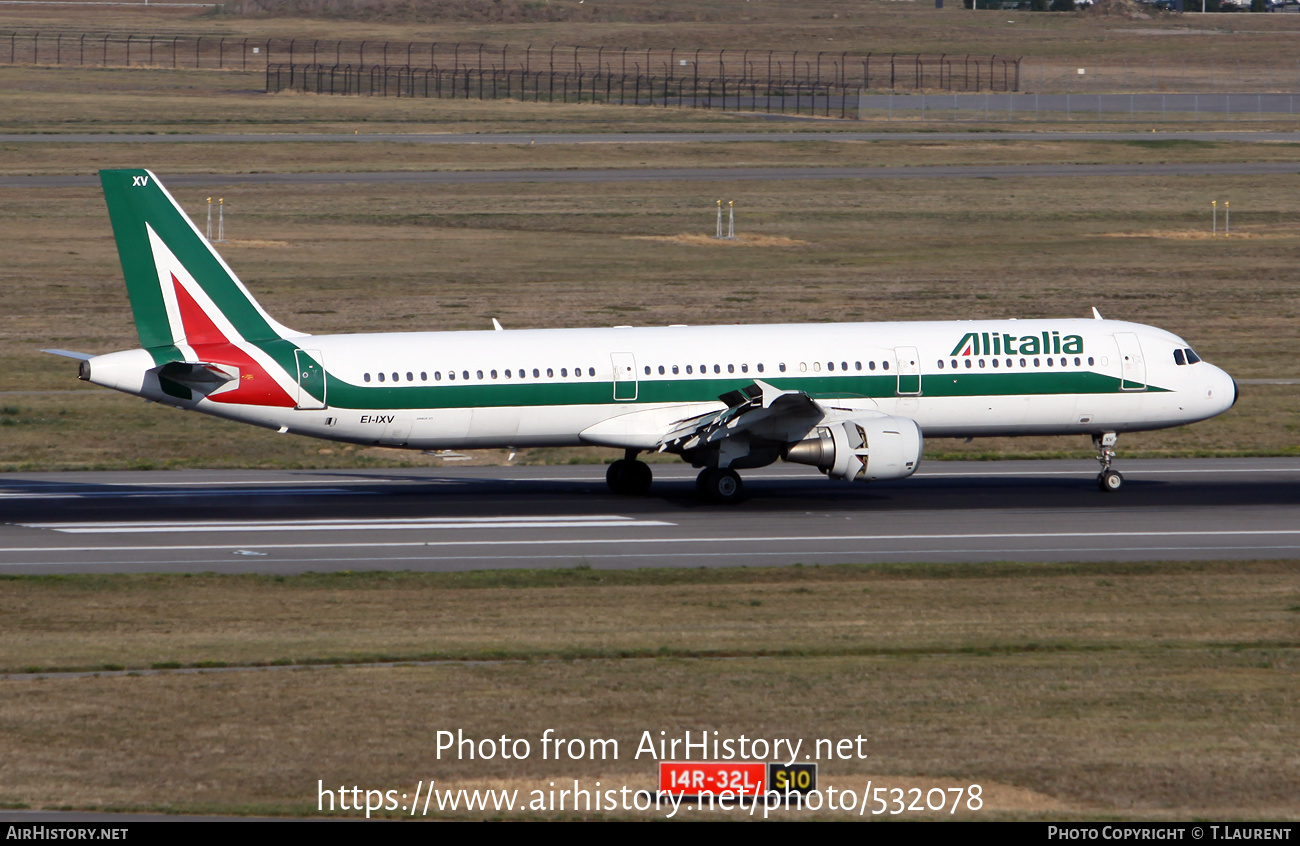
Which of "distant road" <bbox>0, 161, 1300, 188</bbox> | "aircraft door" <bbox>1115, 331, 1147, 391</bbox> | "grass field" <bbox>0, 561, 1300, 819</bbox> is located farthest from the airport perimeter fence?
"grass field" <bbox>0, 561, 1300, 819</bbox>

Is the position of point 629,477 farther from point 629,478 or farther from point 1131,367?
point 1131,367

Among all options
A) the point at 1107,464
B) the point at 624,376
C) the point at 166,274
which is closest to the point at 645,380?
the point at 624,376

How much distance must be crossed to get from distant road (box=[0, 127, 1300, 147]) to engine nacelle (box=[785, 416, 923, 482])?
80.4 meters

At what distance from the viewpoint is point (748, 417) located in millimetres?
36219

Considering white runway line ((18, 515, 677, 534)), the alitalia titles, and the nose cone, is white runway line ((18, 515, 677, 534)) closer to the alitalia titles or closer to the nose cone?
the alitalia titles

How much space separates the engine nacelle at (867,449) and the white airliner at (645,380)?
45 millimetres

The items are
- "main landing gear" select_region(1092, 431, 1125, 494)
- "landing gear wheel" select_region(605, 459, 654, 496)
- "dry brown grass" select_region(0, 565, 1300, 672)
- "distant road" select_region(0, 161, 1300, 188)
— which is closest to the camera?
"dry brown grass" select_region(0, 565, 1300, 672)

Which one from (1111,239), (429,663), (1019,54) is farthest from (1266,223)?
(1019,54)

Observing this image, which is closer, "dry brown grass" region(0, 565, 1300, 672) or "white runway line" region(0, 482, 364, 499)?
"dry brown grass" region(0, 565, 1300, 672)

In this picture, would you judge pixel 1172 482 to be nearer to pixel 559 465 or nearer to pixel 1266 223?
pixel 559 465

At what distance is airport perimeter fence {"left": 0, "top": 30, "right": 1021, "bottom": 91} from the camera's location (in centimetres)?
17088

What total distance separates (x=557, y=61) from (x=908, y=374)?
519 feet

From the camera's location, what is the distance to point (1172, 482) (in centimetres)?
4122

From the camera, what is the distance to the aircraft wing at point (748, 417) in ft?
117
